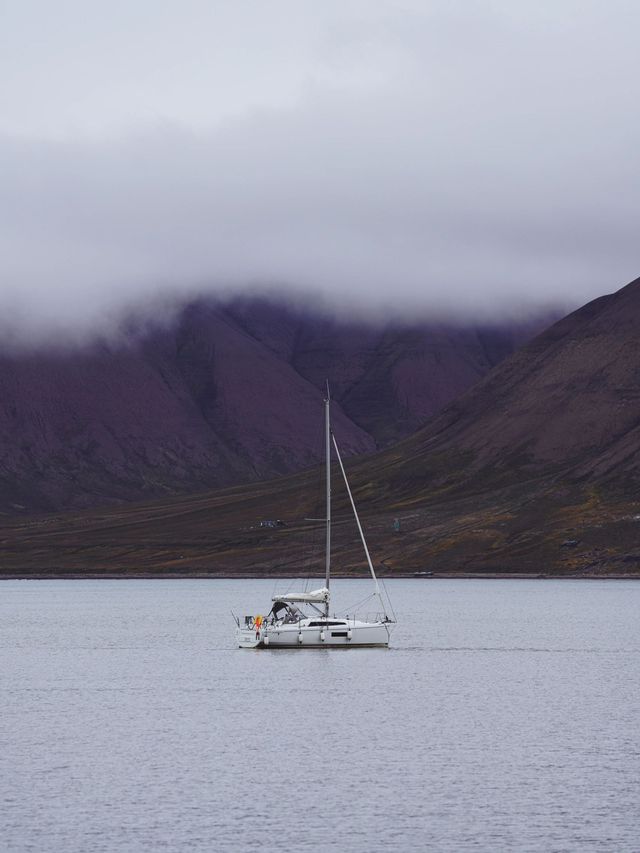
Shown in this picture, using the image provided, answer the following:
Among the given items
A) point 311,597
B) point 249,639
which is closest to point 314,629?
point 311,597

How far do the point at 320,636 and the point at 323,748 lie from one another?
42.8 m

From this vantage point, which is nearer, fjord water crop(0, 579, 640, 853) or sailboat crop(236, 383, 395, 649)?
fjord water crop(0, 579, 640, 853)

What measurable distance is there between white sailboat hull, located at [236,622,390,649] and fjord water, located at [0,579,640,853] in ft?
3.74

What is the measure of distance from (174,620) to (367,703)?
93060 mm

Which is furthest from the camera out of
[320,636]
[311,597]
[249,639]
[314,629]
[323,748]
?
[249,639]

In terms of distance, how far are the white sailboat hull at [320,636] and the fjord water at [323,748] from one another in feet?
3.74

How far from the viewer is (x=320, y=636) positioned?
114m

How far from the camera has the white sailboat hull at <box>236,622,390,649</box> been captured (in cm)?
11412

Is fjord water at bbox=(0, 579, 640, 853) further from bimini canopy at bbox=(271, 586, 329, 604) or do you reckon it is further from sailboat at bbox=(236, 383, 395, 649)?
bimini canopy at bbox=(271, 586, 329, 604)

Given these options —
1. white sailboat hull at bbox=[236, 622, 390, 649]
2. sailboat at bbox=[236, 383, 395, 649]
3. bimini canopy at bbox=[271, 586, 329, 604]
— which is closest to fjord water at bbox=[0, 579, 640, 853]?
white sailboat hull at bbox=[236, 622, 390, 649]

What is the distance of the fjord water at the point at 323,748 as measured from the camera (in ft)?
172

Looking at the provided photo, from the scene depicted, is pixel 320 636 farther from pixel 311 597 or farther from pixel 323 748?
pixel 323 748

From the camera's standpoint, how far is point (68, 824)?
176ft

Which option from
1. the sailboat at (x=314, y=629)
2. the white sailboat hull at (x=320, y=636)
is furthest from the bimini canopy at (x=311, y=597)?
the white sailboat hull at (x=320, y=636)
